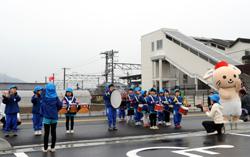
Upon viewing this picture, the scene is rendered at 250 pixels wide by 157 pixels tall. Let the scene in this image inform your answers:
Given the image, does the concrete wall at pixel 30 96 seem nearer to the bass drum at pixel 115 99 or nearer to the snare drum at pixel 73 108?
the bass drum at pixel 115 99

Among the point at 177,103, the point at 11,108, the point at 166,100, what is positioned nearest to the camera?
the point at 11,108

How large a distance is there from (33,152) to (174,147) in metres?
3.66

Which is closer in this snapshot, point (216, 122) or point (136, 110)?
point (216, 122)

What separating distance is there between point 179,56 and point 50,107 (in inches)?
1316

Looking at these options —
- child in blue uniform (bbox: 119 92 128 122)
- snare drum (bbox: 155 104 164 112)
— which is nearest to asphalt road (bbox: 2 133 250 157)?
snare drum (bbox: 155 104 164 112)

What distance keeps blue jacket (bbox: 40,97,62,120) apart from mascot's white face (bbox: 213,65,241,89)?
6.06 metres

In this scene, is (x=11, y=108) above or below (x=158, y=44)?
below

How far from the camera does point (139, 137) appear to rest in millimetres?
10297

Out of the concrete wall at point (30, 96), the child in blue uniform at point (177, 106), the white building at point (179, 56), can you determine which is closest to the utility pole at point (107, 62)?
the white building at point (179, 56)

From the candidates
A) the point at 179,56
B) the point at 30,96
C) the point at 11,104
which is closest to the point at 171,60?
the point at 179,56

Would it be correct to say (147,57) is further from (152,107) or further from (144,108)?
(152,107)

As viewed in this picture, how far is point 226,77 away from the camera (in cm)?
1131

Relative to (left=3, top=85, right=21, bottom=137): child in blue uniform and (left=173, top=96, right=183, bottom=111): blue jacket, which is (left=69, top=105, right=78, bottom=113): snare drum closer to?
(left=3, top=85, right=21, bottom=137): child in blue uniform

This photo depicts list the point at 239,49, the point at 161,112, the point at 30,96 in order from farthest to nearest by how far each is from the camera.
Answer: the point at 239,49
the point at 30,96
the point at 161,112
